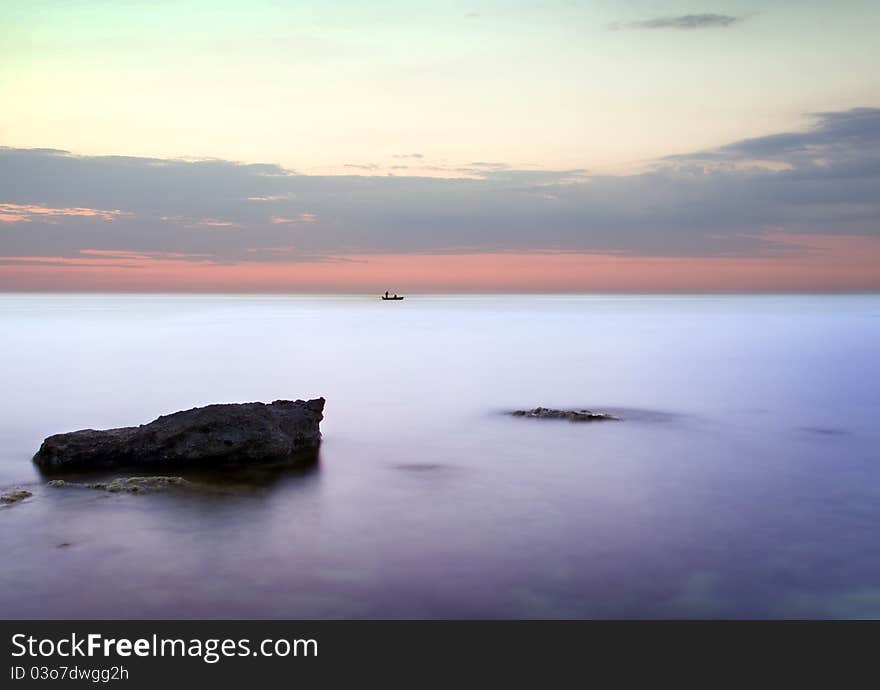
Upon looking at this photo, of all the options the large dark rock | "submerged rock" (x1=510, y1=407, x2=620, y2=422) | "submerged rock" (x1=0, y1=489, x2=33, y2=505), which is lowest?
"submerged rock" (x1=510, y1=407, x2=620, y2=422)

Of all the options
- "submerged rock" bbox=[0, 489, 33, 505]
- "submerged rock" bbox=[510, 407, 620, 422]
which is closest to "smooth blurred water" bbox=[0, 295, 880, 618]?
"submerged rock" bbox=[0, 489, 33, 505]

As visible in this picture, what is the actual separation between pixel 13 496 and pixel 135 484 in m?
1.85

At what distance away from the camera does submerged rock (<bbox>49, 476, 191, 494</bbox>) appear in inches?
492

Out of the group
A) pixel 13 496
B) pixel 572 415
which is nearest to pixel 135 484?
pixel 13 496

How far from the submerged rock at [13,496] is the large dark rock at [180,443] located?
152cm

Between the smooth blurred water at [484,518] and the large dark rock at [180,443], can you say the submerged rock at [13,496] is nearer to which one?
the smooth blurred water at [484,518]

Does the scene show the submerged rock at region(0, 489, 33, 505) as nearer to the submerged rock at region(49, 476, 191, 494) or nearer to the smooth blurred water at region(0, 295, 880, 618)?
the smooth blurred water at region(0, 295, 880, 618)

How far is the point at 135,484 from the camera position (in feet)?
41.4

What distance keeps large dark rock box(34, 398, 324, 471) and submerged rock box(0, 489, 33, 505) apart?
5.00ft

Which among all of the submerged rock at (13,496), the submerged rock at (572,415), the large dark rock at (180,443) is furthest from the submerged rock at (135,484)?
the submerged rock at (572,415)

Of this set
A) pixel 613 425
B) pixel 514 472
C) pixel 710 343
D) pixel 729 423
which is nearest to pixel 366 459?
pixel 514 472

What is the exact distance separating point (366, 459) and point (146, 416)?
9.12 metres
